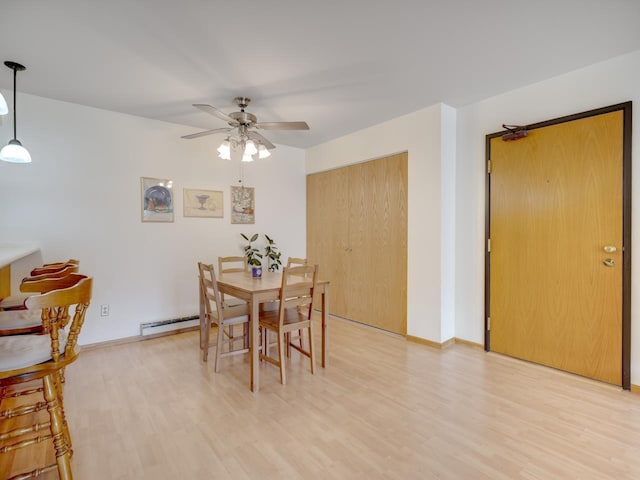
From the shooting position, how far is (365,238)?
13.4 feet

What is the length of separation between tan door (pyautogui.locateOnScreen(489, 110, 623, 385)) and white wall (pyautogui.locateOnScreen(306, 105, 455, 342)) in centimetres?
49

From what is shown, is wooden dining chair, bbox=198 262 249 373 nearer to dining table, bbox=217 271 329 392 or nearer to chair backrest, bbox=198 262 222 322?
chair backrest, bbox=198 262 222 322

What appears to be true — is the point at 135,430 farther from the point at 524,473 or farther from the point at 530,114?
the point at 530,114

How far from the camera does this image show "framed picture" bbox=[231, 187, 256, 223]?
4293mm

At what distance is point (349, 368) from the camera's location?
2.81 metres

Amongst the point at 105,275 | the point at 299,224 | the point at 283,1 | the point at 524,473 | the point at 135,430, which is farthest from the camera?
the point at 299,224

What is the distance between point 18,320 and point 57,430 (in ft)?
2.56

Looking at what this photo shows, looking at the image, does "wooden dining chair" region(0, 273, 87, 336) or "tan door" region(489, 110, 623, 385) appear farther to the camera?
"tan door" region(489, 110, 623, 385)

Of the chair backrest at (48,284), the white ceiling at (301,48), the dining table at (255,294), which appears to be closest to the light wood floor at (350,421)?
the dining table at (255,294)

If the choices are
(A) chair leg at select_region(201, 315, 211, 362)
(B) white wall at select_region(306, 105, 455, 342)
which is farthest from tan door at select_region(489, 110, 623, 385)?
(A) chair leg at select_region(201, 315, 211, 362)

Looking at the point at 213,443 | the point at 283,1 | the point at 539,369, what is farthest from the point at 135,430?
the point at 539,369

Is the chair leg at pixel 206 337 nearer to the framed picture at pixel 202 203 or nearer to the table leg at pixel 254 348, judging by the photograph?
the table leg at pixel 254 348

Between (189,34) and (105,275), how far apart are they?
2.56 meters

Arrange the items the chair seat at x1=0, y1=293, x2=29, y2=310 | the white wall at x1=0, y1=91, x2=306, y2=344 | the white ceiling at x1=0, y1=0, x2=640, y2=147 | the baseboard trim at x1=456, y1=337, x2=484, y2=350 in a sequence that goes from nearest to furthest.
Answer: the white ceiling at x1=0, y1=0, x2=640, y2=147
the chair seat at x1=0, y1=293, x2=29, y2=310
the white wall at x1=0, y1=91, x2=306, y2=344
the baseboard trim at x1=456, y1=337, x2=484, y2=350
